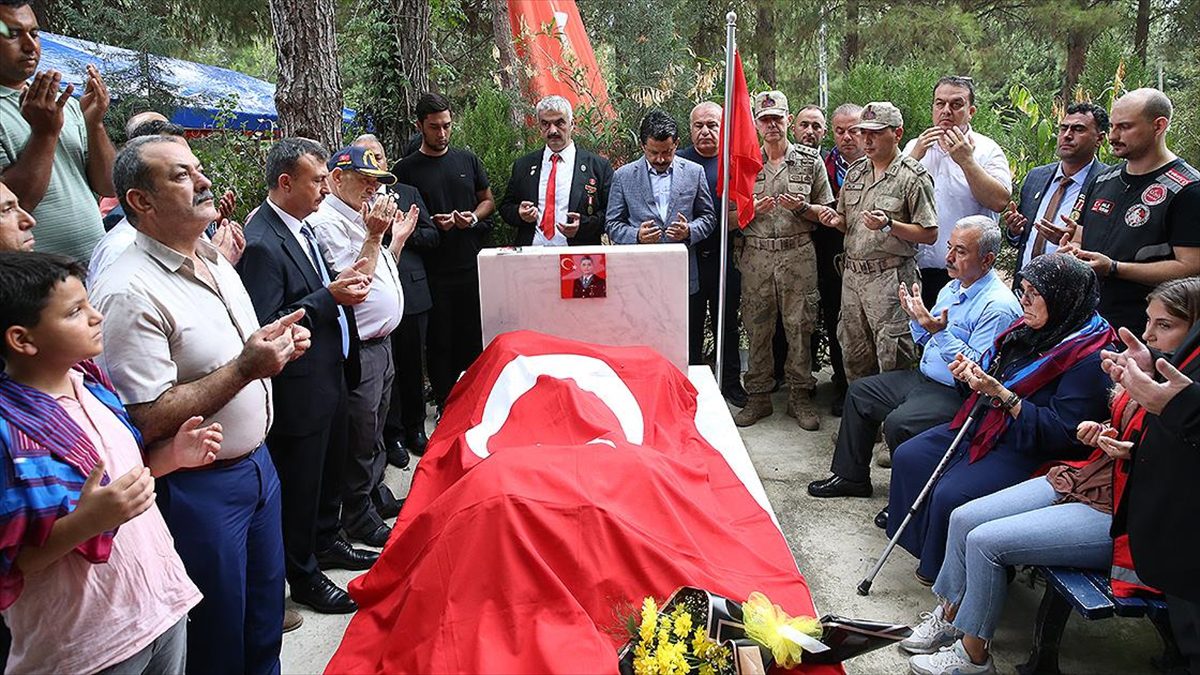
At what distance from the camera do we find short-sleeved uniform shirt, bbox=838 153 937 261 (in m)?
4.79

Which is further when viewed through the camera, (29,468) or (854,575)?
(854,575)

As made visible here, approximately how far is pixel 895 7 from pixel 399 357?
1105 centimetres

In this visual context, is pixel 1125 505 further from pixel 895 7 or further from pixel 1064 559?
pixel 895 7

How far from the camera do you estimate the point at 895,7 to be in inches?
517

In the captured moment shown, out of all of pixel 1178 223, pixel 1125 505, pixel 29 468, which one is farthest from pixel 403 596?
pixel 1178 223

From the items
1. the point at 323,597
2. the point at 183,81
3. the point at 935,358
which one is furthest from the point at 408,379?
the point at 183,81

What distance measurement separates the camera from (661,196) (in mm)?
5473

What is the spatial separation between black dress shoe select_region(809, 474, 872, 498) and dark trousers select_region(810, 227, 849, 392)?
1167 millimetres

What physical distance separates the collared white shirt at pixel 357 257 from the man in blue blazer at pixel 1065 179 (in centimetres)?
321

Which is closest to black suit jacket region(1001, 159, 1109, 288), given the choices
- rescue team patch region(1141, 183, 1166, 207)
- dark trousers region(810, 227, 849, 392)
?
rescue team patch region(1141, 183, 1166, 207)

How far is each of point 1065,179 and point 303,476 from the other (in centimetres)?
402

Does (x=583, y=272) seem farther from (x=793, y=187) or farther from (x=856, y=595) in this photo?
(x=856, y=595)

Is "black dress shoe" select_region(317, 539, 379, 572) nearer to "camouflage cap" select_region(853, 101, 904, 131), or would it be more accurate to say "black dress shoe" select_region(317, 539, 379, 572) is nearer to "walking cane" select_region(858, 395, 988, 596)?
"walking cane" select_region(858, 395, 988, 596)

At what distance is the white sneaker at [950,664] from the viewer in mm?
3070
